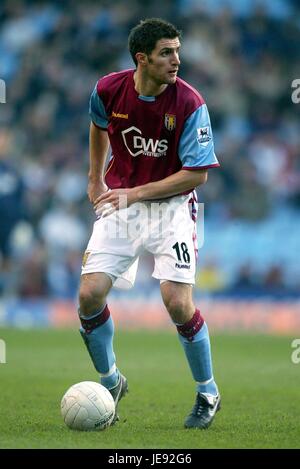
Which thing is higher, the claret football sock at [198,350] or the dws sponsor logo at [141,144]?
the dws sponsor logo at [141,144]

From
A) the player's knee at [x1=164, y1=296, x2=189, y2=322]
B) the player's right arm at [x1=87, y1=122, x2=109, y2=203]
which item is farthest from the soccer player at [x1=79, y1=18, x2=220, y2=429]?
the player's right arm at [x1=87, y1=122, x2=109, y2=203]

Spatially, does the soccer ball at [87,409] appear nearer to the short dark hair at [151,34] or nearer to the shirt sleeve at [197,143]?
the shirt sleeve at [197,143]

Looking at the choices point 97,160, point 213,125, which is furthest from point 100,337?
point 213,125

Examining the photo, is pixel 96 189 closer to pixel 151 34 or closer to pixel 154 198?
pixel 154 198

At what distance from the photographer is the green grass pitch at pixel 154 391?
18.3ft

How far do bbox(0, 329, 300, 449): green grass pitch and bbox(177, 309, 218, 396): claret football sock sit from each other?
0.28 meters

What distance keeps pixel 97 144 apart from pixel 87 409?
74.7 inches

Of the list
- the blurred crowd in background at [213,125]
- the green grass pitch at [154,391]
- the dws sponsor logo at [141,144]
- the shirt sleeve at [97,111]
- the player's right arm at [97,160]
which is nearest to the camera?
the green grass pitch at [154,391]

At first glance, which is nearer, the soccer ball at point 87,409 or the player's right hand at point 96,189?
the soccer ball at point 87,409

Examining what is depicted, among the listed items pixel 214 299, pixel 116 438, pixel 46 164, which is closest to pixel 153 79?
pixel 116 438

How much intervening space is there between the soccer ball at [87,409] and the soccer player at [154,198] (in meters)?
0.47

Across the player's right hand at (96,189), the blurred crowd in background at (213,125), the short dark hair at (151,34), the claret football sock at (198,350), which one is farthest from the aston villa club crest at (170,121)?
the blurred crowd in background at (213,125)

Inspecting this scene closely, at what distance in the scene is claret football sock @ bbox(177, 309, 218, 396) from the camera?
632 centimetres

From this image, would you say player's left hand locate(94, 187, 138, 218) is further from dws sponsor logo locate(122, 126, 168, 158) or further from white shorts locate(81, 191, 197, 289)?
dws sponsor logo locate(122, 126, 168, 158)
